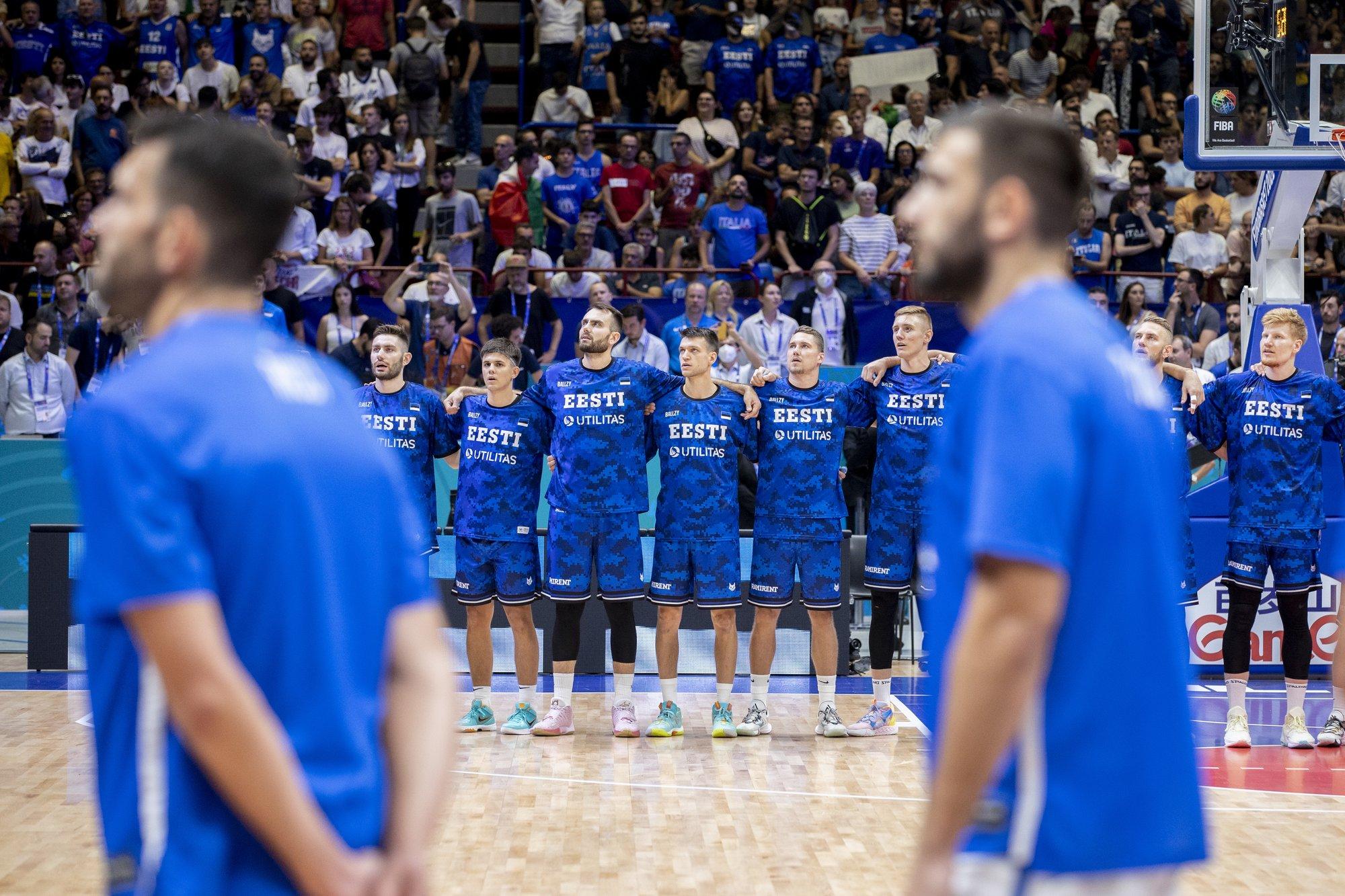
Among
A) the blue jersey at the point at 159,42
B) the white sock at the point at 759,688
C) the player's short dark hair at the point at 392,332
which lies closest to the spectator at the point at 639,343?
the player's short dark hair at the point at 392,332

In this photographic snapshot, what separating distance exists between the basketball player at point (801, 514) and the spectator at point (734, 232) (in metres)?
6.47

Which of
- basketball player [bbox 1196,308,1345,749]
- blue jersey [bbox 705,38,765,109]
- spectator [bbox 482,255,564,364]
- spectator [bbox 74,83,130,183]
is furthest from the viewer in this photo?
blue jersey [bbox 705,38,765,109]

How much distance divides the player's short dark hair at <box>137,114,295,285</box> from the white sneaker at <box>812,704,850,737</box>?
763 centimetres

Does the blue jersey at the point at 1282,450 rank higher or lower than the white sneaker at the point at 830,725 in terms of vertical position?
higher

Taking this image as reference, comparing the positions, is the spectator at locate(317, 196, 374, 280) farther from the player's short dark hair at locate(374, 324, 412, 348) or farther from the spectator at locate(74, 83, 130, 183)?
the player's short dark hair at locate(374, 324, 412, 348)

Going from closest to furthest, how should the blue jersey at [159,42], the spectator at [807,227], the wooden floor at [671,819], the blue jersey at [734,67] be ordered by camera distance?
the wooden floor at [671,819]
the spectator at [807,227]
the blue jersey at [159,42]
the blue jersey at [734,67]

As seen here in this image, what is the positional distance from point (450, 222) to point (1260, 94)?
8602 mm

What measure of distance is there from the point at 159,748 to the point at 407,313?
12688 millimetres

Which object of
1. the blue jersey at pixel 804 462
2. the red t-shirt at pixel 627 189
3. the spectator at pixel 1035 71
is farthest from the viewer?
the spectator at pixel 1035 71

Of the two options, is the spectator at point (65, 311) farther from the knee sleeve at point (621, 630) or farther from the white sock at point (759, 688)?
the white sock at point (759, 688)

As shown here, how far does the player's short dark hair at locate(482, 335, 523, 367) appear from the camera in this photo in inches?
366

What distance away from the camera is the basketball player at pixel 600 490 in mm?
9258

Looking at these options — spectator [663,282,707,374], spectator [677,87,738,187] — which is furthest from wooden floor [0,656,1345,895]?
spectator [677,87,738,187]

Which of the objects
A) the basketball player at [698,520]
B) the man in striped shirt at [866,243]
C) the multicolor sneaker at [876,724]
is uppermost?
the man in striped shirt at [866,243]
